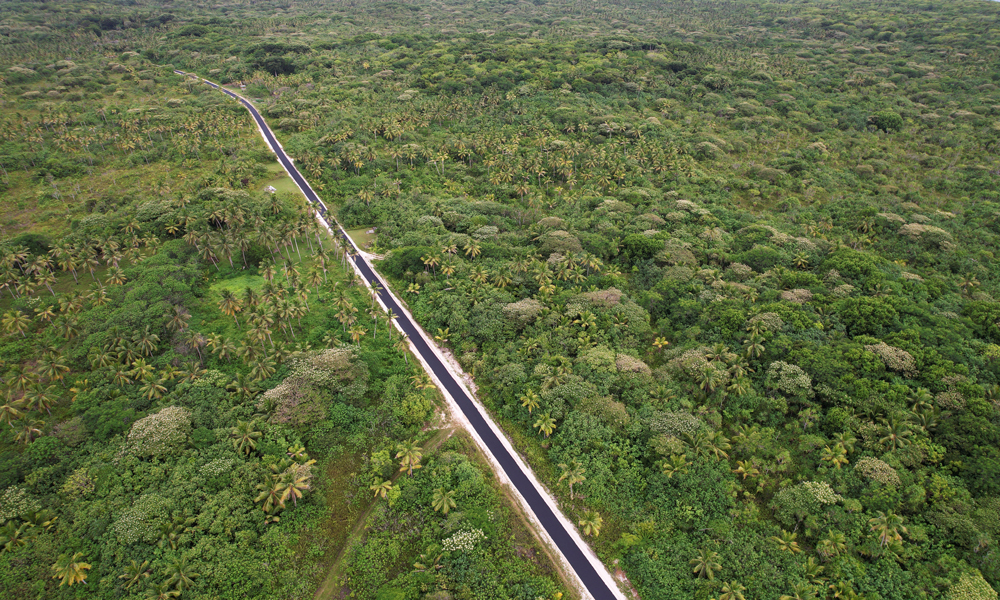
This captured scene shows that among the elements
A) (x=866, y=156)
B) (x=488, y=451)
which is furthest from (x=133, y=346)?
(x=866, y=156)

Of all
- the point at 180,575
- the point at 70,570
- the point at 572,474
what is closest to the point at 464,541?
the point at 572,474

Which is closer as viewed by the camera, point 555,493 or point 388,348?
point 555,493

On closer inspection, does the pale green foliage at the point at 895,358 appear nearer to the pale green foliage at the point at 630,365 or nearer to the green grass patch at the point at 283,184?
the pale green foliage at the point at 630,365

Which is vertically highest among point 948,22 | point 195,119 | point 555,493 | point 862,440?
point 948,22

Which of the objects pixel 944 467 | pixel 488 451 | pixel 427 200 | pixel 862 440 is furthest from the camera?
pixel 427 200

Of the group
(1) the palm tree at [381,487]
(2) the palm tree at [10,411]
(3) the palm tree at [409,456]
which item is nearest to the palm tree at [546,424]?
(3) the palm tree at [409,456]

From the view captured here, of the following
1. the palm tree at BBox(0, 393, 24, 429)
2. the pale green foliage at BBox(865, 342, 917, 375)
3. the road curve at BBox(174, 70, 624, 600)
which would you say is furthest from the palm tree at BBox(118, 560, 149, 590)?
the pale green foliage at BBox(865, 342, 917, 375)

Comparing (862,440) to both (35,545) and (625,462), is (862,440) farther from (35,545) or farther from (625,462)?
(35,545)
